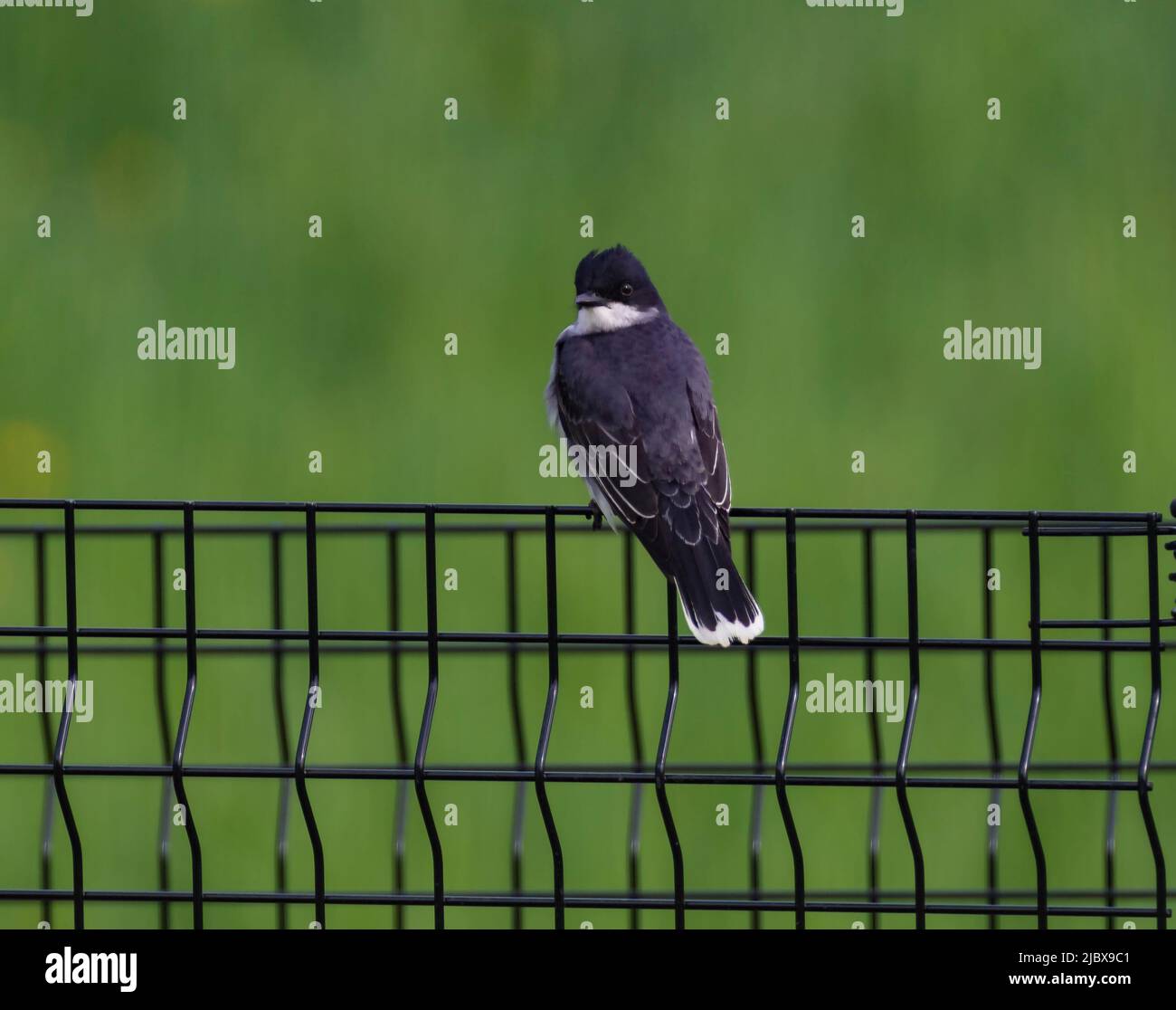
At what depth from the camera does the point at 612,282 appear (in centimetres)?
536

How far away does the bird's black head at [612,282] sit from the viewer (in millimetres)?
5316

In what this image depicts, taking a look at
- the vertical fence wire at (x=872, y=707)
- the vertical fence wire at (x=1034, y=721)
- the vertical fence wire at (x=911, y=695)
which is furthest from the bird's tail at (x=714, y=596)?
the vertical fence wire at (x=1034, y=721)

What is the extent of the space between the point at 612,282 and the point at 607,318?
14 cm

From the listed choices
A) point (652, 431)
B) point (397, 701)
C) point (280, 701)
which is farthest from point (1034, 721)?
point (280, 701)

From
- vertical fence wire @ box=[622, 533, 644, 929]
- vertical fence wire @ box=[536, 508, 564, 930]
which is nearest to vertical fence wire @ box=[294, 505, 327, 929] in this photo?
vertical fence wire @ box=[536, 508, 564, 930]

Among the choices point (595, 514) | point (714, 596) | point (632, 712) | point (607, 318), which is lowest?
point (632, 712)

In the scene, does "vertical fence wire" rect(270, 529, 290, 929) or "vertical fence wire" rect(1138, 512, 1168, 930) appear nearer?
"vertical fence wire" rect(1138, 512, 1168, 930)

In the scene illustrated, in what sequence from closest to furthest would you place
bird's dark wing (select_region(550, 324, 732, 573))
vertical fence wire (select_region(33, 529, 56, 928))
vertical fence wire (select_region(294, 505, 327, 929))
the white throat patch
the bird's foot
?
vertical fence wire (select_region(294, 505, 327, 929)) → the bird's foot → bird's dark wing (select_region(550, 324, 732, 573)) → vertical fence wire (select_region(33, 529, 56, 928)) → the white throat patch

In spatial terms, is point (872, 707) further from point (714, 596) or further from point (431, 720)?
point (431, 720)

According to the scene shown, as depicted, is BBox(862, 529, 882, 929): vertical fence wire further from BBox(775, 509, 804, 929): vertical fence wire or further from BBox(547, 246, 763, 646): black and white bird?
BBox(775, 509, 804, 929): vertical fence wire

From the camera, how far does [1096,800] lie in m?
7.43

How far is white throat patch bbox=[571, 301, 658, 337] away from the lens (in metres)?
5.29

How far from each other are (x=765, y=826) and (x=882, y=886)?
1.95ft
